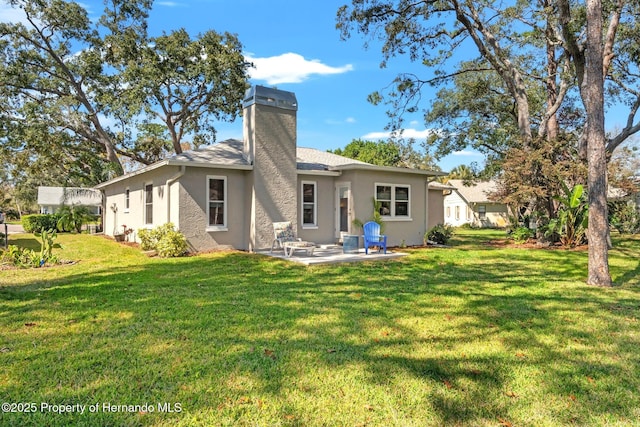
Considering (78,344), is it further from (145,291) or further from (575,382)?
(575,382)

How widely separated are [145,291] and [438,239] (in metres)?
12.4

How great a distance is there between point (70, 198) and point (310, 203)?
33.8 meters

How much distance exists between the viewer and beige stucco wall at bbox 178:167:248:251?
1177 cm

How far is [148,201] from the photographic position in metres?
14.6

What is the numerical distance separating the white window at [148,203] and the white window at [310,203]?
5.94 meters

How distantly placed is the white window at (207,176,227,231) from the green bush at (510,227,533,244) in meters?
12.8

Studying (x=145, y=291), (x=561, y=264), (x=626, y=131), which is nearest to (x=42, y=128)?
(x=145, y=291)

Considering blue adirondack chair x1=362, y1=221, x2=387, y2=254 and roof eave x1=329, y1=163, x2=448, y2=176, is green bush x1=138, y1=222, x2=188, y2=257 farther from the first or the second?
roof eave x1=329, y1=163, x2=448, y2=176

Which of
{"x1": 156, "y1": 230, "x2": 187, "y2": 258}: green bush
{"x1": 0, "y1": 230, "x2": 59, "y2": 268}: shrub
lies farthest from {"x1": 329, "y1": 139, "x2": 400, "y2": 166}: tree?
{"x1": 0, "y1": 230, "x2": 59, "y2": 268}: shrub

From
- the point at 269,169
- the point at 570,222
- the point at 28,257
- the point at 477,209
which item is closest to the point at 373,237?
the point at 269,169

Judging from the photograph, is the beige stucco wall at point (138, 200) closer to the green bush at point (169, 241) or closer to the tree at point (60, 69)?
the green bush at point (169, 241)

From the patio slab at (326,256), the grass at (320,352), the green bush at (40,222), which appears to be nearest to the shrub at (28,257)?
the grass at (320,352)

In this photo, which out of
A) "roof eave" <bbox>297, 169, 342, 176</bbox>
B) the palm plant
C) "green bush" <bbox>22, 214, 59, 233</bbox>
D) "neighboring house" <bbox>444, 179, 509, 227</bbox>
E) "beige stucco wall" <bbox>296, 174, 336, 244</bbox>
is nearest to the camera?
"roof eave" <bbox>297, 169, 342, 176</bbox>

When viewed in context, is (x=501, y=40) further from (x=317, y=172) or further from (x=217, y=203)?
(x=217, y=203)
